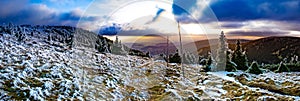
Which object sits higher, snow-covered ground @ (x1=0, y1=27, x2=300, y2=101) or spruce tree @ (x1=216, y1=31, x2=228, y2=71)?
spruce tree @ (x1=216, y1=31, x2=228, y2=71)

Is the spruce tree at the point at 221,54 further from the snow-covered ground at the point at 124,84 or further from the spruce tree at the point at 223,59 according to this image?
the snow-covered ground at the point at 124,84

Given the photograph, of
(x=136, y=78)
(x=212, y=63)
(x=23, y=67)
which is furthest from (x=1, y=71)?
(x=212, y=63)

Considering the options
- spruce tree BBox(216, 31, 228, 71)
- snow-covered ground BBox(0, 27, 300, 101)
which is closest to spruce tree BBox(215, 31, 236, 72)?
spruce tree BBox(216, 31, 228, 71)

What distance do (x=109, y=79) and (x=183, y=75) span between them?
16.8 m

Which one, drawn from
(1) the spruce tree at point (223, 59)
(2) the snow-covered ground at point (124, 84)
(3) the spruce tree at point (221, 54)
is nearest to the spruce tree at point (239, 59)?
(1) the spruce tree at point (223, 59)

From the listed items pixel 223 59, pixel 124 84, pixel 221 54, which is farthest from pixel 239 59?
pixel 124 84

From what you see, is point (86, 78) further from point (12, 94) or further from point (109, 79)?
point (12, 94)

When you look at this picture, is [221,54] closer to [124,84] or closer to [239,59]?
[239,59]

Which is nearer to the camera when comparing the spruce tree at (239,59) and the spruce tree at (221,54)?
the spruce tree at (221,54)

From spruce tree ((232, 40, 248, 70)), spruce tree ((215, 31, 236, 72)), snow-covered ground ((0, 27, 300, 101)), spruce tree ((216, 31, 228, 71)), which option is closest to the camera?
snow-covered ground ((0, 27, 300, 101))

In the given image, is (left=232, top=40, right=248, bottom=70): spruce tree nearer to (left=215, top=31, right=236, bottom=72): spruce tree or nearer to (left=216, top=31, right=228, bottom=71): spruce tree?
(left=215, top=31, right=236, bottom=72): spruce tree

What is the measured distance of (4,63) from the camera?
5794 centimetres

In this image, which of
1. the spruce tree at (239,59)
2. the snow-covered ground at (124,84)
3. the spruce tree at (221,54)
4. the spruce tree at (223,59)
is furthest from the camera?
the spruce tree at (239,59)

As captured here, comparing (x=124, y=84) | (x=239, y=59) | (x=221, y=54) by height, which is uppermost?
(x=221, y=54)
